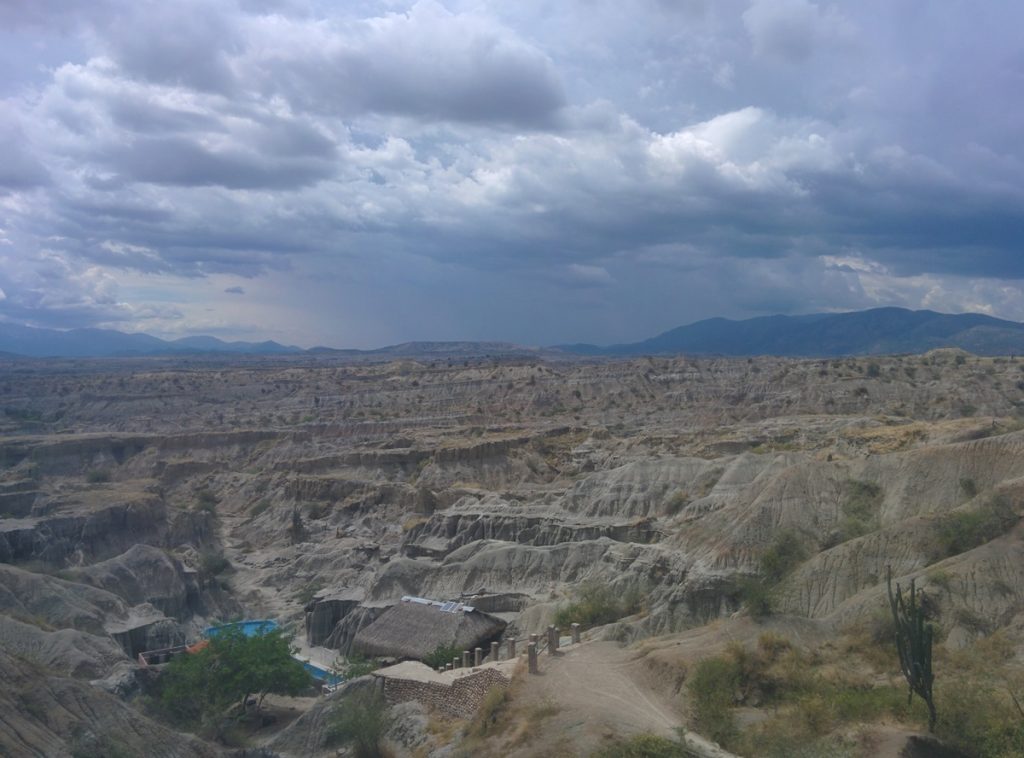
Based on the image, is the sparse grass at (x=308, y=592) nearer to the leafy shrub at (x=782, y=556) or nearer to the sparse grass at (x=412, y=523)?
the sparse grass at (x=412, y=523)

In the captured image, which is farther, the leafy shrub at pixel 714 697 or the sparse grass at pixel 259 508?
the sparse grass at pixel 259 508

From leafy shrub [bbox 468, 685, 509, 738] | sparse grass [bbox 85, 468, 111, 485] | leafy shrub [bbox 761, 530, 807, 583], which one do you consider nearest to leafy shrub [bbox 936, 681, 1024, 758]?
leafy shrub [bbox 468, 685, 509, 738]

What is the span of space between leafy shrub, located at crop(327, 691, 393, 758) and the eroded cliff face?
5.05m

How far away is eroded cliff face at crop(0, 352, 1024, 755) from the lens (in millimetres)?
35500

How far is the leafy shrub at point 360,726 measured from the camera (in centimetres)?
2931

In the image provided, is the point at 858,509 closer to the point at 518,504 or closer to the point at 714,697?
the point at 714,697

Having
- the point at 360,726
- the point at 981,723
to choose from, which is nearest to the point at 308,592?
the point at 360,726

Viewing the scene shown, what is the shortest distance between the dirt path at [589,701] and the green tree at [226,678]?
11.9 metres

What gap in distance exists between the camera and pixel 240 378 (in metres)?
169

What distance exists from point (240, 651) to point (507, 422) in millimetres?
82081

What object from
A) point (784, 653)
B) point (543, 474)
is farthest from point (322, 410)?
point (784, 653)

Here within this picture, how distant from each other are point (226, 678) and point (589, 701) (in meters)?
16.8

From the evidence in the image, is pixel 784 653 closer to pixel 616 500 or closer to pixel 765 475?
pixel 765 475

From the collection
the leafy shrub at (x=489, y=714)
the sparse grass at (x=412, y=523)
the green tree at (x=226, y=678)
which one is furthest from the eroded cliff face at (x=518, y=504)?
the leafy shrub at (x=489, y=714)
